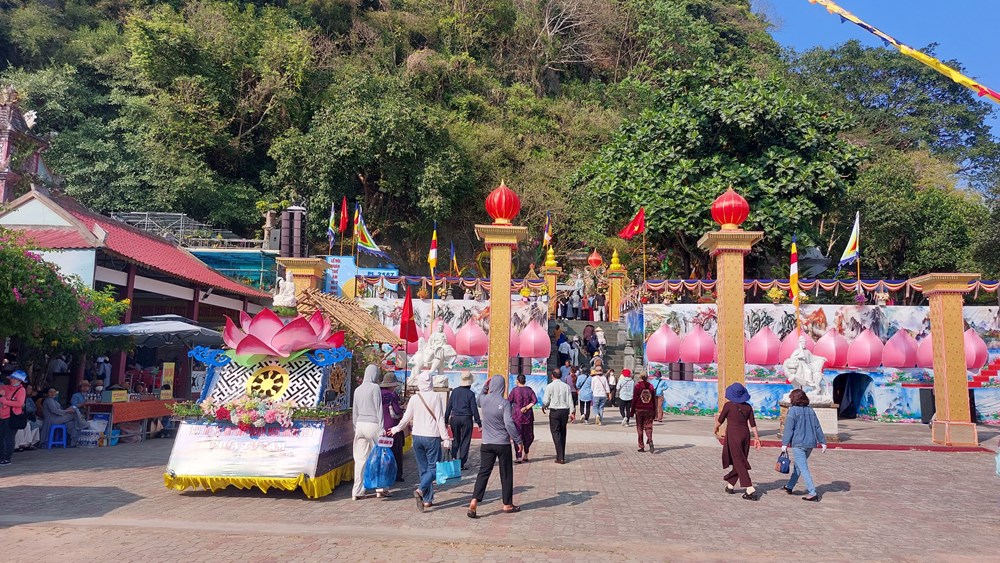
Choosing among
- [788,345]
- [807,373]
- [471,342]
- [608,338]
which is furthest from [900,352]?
[471,342]

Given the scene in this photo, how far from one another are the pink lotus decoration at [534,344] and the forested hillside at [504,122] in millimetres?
7113

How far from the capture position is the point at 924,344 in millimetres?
20906

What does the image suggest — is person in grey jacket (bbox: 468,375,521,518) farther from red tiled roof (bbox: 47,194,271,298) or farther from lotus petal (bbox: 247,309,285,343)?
red tiled roof (bbox: 47,194,271,298)

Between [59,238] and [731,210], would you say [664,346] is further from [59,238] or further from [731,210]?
[59,238]

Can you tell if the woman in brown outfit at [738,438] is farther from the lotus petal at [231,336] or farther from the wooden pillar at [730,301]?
the lotus petal at [231,336]

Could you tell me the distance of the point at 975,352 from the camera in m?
20.1

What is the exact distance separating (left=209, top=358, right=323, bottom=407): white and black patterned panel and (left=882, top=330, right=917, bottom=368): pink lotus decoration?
18232mm

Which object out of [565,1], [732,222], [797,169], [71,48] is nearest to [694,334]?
[732,222]

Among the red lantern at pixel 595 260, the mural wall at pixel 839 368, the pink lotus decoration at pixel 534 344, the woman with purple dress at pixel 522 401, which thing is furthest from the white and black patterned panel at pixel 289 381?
the red lantern at pixel 595 260

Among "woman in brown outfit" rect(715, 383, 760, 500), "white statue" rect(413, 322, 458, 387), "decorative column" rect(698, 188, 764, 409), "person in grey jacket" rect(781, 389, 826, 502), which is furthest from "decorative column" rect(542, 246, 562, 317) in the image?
"person in grey jacket" rect(781, 389, 826, 502)

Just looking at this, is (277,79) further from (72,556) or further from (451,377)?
(72,556)

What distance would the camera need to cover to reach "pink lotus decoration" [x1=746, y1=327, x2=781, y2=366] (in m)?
20.9

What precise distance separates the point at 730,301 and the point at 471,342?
29.0 feet

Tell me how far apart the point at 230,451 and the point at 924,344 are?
789 inches
